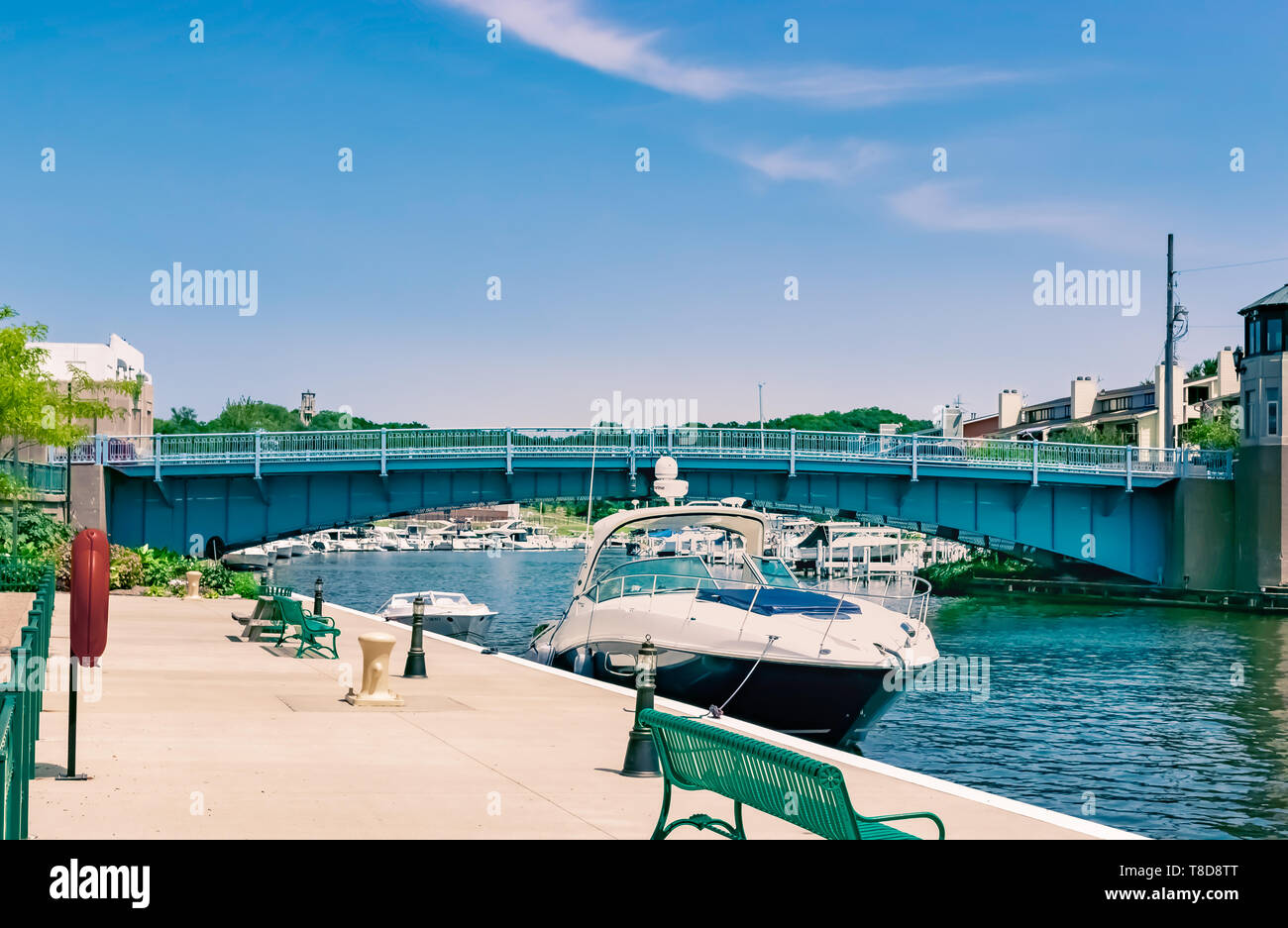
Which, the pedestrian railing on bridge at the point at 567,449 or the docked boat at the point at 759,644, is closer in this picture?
the docked boat at the point at 759,644

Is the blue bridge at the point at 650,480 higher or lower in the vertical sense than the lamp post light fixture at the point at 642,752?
higher

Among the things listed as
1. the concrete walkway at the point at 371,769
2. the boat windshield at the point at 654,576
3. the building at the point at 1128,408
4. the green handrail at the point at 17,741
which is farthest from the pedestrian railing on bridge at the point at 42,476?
the building at the point at 1128,408

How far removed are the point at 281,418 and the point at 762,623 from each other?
163 meters

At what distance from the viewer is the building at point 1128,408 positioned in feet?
292

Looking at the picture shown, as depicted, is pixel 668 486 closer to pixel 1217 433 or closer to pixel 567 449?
pixel 567 449

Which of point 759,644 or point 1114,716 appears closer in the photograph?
point 759,644

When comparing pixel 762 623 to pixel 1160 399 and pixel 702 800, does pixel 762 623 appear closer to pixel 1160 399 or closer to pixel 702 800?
pixel 702 800

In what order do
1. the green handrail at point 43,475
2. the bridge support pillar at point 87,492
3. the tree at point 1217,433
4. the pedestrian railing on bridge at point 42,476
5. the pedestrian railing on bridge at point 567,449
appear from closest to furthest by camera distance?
the pedestrian railing on bridge at point 42,476 < the green handrail at point 43,475 < the bridge support pillar at point 87,492 < the pedestrian railing on bridge at point 567,449 < the tree at point 1217,433

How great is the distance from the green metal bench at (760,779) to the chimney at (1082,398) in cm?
10250

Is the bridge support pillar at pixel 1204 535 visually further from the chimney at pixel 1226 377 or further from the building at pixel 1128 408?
the chimney at pixel 1226 377

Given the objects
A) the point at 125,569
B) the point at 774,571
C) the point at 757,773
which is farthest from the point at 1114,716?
the point at 125,569

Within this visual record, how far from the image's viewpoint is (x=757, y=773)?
23.4 ft

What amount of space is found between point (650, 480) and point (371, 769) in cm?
Result: 3844
